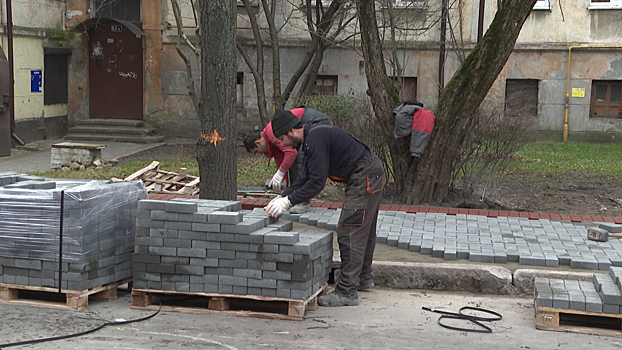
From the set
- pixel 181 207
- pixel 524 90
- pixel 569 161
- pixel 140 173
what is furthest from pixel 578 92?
pixel 181 207

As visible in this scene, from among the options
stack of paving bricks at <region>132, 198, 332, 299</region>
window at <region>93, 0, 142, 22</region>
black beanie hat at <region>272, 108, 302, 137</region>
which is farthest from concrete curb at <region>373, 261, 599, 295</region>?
window at <region>93, 0, 142, 22</region>

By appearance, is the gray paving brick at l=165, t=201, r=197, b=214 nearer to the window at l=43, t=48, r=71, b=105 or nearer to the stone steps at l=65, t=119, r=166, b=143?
the stone steps at l=65, t=119, r=166, b=143

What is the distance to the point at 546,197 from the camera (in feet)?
37.2

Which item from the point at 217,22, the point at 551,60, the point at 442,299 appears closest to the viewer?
the point at 442,299

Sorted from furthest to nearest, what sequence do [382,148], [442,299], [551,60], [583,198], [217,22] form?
1. [551,60]
2. [583,198]
3. [382,148]
4. [217,22]
5. [442,299]

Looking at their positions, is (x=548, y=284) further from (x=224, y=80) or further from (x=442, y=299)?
(x=224, y=80)

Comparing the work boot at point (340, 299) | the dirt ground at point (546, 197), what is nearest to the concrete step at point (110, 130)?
the dirt ground at point (546, 197)

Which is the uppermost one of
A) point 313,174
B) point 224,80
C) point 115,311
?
point 224,80

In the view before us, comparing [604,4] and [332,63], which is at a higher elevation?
[604,4]

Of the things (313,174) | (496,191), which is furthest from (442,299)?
(496,191)

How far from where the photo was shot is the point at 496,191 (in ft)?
38.3

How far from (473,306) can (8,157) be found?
42.1ft

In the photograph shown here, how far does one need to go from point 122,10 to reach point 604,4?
13.3 m

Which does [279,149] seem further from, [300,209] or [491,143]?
[491,143]
